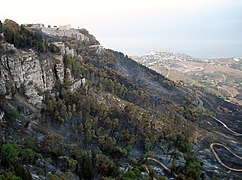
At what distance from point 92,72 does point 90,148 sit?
21.1m

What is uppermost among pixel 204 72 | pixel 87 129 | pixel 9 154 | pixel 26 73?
pixel 26 73

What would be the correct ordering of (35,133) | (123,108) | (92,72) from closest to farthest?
(35,133) → (123,108) → (92,72)

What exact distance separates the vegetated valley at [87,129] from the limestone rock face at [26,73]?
0.11m

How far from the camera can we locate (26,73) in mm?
37406

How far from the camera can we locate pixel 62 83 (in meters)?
42.6

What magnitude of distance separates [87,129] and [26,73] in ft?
30.7

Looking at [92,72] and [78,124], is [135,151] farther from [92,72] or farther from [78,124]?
[92,72]

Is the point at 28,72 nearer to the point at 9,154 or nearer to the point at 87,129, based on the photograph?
the point at 87,129

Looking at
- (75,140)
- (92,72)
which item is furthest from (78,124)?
(92,72)

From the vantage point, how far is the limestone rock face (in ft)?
116

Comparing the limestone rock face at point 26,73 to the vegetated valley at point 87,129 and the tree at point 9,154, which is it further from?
the tree at point 9,154

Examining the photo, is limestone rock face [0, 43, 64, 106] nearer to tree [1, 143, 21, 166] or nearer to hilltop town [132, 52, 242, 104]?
tree [1, 143, 21, 166]

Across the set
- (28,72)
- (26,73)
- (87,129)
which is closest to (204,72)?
(87,129)

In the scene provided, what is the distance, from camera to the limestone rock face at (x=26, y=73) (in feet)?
116
